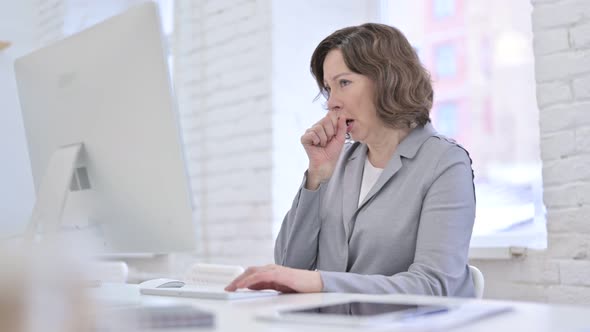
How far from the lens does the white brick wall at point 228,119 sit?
8.95 ft

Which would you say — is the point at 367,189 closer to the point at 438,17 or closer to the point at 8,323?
the point at 438,17

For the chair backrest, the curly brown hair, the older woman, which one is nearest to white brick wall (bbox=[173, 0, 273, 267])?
the older woman

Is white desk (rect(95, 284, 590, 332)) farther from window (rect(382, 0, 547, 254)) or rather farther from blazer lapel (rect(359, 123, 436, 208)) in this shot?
window (rect(382, 0, 547, 254))

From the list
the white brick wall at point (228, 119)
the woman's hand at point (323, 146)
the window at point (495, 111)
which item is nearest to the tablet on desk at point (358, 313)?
the woman's hand at point (323, 146)

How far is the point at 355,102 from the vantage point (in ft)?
5.81

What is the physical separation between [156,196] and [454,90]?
1.33 metres

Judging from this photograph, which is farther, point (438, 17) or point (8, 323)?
point (438, 17)

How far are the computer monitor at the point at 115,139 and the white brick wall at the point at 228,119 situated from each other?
51.7 inches

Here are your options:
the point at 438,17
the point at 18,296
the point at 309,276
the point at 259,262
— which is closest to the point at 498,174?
the point at 438,17

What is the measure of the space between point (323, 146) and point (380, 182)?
212mm

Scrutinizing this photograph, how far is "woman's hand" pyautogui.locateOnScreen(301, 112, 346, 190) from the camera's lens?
1.72 meters

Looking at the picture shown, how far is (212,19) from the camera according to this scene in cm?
300

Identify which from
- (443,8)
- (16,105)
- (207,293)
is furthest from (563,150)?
(16,105)

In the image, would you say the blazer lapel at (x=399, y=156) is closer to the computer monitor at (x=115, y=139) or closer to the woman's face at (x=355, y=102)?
the woman's face at (x=355, y=102)
